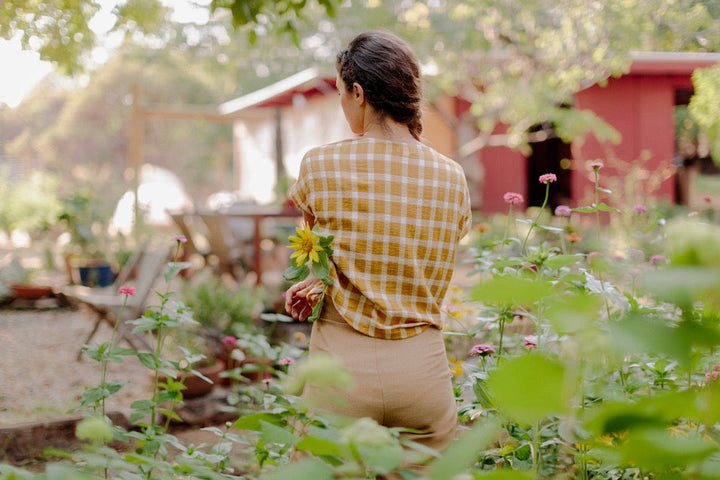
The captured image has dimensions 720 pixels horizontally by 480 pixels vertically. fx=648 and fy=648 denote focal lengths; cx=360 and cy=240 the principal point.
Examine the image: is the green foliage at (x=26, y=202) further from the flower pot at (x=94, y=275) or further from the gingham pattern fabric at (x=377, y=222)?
the gingham pattern fabric at (x=377, y=222)

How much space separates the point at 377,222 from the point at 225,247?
5.44 metres

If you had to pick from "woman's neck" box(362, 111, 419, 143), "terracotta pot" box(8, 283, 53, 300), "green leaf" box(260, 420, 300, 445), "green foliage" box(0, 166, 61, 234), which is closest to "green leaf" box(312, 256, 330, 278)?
"woman's neck" box(362, 111, 419, 143)

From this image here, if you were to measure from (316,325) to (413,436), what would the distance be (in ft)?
1.08

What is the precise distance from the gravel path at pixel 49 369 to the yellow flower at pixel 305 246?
2.25 m

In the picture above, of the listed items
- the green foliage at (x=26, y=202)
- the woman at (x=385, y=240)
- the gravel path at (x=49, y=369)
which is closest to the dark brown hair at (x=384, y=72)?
the woman at (x=385, y=240)

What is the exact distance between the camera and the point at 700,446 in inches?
19.4

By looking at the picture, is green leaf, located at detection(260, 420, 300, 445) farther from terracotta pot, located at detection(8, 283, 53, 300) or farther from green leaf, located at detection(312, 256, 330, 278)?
terracotta pot, located at detection(8, 283, 53, 300)

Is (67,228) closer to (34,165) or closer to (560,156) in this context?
(560,156)

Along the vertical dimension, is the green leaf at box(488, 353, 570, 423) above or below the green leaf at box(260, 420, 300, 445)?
above

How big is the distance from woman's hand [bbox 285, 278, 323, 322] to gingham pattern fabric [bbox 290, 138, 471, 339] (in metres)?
0.07

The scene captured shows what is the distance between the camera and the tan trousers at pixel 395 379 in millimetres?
1380

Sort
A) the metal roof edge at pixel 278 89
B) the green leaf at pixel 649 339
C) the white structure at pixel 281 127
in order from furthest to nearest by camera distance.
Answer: the white structure at pixel 281 127 → the metal roof edge at pixel 278 89 → the green leaf at pixel 649 339

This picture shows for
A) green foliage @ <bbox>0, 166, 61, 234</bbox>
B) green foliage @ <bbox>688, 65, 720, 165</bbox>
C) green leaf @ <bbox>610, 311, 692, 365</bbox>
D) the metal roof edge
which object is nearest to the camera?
green leaf @ <bbox>610, 311, 692, 365</bbox>

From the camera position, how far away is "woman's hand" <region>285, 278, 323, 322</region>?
4.93ft
